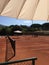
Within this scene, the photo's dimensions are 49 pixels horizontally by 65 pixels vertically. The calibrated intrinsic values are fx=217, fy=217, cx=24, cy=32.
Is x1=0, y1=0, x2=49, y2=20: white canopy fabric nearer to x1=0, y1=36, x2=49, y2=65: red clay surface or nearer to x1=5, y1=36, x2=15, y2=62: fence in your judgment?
x1=5, y1=36, x2=15, y2=62: fence

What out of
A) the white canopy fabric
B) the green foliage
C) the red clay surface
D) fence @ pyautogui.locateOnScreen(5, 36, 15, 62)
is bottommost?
the green foliage

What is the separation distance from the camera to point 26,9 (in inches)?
139

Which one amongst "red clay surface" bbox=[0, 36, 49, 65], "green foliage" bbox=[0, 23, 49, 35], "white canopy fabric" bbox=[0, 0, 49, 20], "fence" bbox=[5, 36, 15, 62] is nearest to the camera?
"white canopy fabric" bbox=[0, 0, 49, 20]

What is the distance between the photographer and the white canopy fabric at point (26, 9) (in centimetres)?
331

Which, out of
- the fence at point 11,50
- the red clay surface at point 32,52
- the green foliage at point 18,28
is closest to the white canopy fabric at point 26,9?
the fence at point 11,50

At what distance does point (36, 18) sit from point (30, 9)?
18cm

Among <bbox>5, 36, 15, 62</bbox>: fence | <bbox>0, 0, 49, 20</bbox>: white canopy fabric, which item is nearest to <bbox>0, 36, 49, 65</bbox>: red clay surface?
<bbox>5, 36, 15, 62</bbox>: fence

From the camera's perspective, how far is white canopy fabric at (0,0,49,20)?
3314 mm

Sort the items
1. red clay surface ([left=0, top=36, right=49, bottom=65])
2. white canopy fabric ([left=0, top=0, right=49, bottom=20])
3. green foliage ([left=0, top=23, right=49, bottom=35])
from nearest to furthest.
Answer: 1. white canopy fabric ([left=0, top=0, right=49, bottom=20])
2. red clay surface ([left=0, top=36, right=49, bottom=65])
3. green foliage ([left=0, top=23, right=49, bottom=35])

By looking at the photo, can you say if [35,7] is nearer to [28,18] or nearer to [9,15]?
[28,18]

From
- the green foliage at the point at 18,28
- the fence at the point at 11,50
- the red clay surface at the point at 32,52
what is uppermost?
the fence at the point at 11,50

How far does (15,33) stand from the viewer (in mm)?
97938

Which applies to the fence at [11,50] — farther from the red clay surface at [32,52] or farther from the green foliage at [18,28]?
the green foliage at [18,28]

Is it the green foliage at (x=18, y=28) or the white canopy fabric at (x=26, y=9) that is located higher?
the white canopy fabric at (x=26, y=9)
